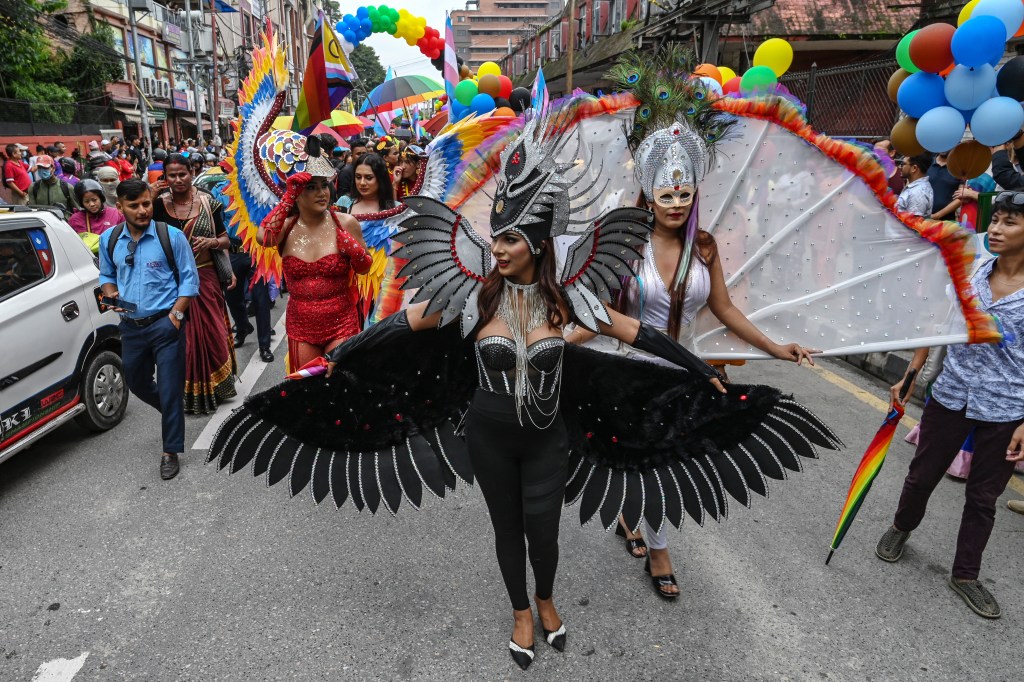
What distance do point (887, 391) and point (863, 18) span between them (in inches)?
506

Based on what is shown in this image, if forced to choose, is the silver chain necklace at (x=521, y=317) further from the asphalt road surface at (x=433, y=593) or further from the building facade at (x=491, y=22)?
the building facade at (x=491, y=22)

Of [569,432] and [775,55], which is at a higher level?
[775,55]

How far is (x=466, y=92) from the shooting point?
11602mm

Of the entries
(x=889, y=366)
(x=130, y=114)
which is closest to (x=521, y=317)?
(x=889, y=366)

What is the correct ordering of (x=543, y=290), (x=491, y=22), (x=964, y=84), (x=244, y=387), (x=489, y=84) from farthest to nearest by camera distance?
(x=491, y=22) < (x=489, y=84) < (x=244, y=387) < (x=964, y=84) < (x=543, y=290)

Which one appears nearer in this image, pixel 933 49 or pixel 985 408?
pixel 985 408

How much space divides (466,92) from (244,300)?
627cm

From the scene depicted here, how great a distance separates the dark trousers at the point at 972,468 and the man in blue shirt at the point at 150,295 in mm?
4096

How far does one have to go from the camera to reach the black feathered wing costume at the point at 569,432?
8.74 ft

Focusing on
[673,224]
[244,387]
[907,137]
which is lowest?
[244,387]

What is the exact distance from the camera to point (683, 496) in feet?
9.19

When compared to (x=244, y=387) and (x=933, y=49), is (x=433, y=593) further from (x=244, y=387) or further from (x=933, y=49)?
(x=933, y=49)

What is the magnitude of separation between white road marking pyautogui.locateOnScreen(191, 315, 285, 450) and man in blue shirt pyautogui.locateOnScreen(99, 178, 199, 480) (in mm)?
374

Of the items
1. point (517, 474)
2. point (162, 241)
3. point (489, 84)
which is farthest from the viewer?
point (489, 84)
